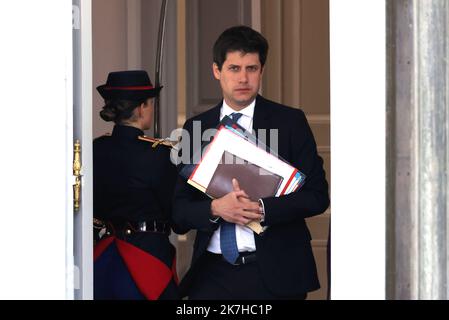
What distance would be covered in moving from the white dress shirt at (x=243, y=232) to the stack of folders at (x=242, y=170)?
0.08 metres

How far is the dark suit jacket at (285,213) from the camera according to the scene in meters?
4.32

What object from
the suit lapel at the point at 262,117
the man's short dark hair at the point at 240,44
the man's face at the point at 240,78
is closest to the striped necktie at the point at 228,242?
the suit lapel at the point at 262,117

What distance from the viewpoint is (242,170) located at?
14.1 ft

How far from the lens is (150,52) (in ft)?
22.3

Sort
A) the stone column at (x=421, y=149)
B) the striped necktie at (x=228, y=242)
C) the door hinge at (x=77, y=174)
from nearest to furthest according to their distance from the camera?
the stone column at (x=421, y=149) → the door hinge at (x=77, y=174) → the striped necktie at (x=228, y=242)

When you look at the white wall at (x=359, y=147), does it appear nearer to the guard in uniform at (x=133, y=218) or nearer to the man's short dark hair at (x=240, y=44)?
the man's short dark hair at (x=240, y=44)

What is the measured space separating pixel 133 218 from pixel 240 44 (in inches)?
34.1

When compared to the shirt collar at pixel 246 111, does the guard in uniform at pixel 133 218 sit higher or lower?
lower

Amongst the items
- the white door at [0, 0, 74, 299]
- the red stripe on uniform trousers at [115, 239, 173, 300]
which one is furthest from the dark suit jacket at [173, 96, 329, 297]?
the white door at [0, 0, 74, 299]

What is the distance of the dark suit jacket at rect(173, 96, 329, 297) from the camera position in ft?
14.2

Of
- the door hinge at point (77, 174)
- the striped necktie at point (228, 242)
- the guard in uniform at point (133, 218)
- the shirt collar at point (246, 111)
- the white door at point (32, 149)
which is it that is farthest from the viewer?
the guard in uniform at point (133, 218)
